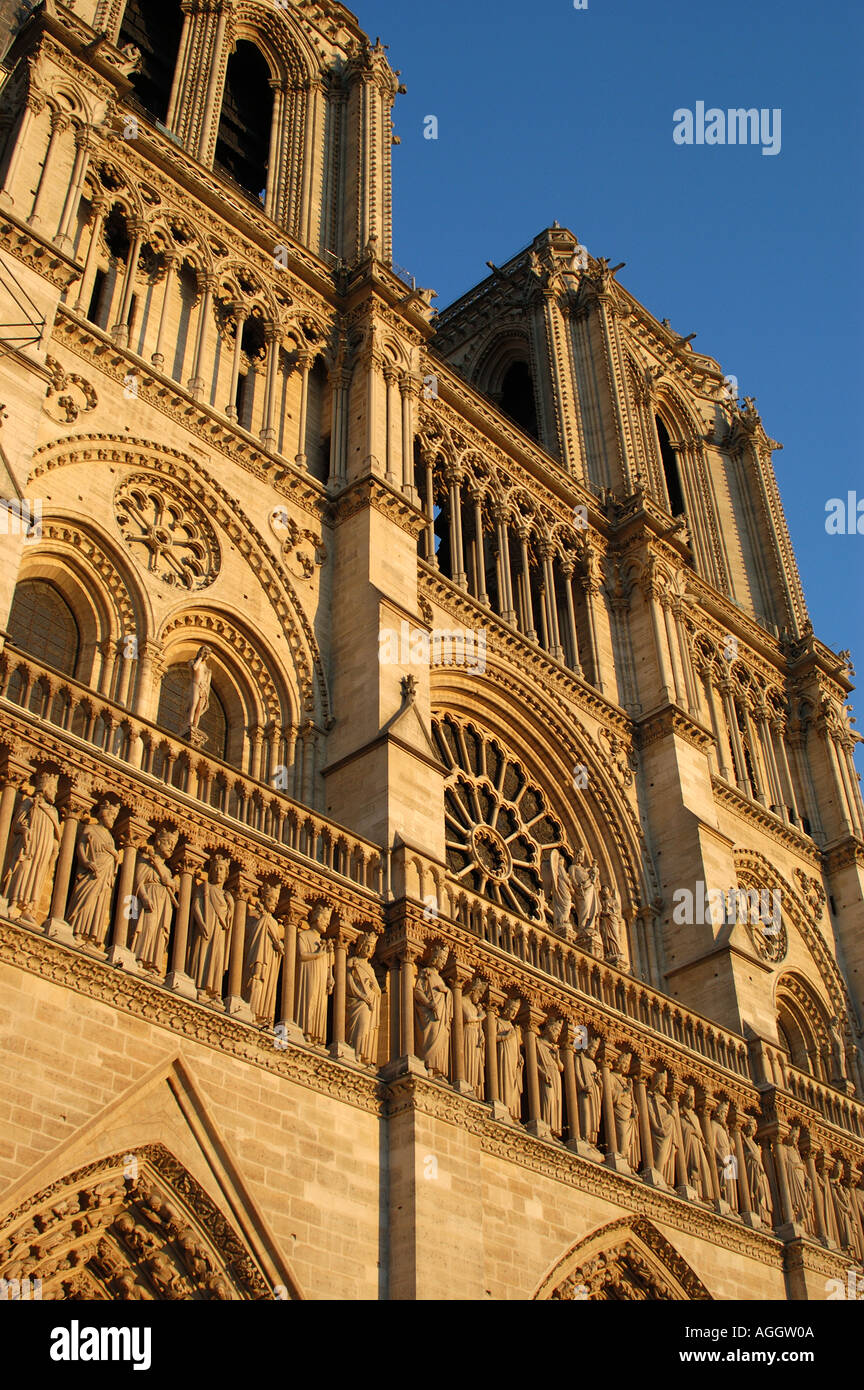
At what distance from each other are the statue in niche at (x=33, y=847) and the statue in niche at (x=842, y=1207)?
1273 centimetres

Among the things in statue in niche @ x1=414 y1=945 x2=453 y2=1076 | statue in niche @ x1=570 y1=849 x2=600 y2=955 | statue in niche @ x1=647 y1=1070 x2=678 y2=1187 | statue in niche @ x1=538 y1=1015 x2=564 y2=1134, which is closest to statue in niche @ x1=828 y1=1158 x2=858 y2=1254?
statue in niche @ x1=647 y1=1070 x2=678 y2=1187

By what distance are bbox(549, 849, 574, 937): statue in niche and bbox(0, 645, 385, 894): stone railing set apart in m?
4.86

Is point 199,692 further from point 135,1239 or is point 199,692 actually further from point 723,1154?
point 723,1154

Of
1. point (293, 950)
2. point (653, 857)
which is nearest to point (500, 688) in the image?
point (653, 857)

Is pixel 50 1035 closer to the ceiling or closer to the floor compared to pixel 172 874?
closer to the floor

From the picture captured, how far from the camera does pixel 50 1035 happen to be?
37.1 feet

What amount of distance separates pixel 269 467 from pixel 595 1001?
7.69 m

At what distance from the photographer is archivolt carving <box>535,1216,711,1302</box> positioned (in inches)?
592

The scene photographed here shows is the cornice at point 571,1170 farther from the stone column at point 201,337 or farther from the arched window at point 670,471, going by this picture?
the arched window at point 670,471

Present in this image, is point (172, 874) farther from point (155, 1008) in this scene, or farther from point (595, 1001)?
point (595, 1001)

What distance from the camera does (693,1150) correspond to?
17844mm

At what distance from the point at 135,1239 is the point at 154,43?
776 inches

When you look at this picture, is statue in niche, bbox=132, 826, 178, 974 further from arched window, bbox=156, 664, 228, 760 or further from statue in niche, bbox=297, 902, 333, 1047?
arched window, bbox=156, 664, 228, 760

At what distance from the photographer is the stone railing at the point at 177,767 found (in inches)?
516
